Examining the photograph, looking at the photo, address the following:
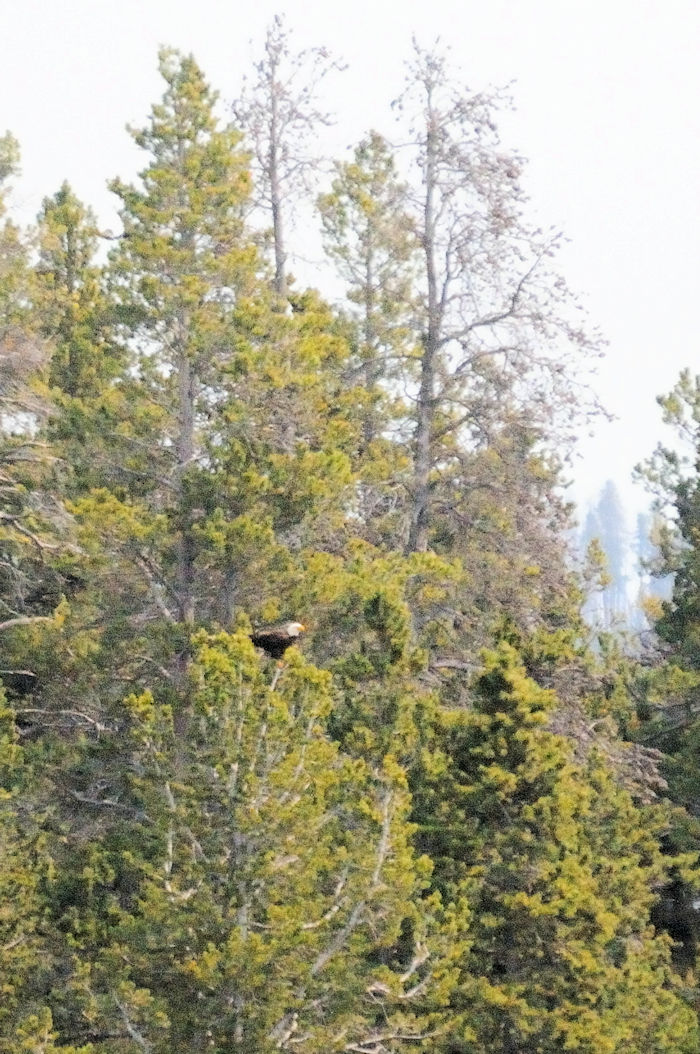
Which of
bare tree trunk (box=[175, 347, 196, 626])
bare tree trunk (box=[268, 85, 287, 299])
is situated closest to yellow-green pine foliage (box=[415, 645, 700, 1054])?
bare tree trunk (box=[175, 347, 196, 626])

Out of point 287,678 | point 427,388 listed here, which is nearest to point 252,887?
point 287,678

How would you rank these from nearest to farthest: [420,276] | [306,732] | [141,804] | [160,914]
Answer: [160,914], [306,732], [141,804], [420,276]

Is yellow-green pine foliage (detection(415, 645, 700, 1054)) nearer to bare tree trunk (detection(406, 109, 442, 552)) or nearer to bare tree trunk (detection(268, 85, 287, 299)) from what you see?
bare tree trunk (detection(406, 109, 442, 552))

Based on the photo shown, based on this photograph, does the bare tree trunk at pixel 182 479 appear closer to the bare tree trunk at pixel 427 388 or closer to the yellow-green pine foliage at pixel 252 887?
the yellow-green pine foliage at pixel 252 887

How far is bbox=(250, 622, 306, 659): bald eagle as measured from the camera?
15945 mm

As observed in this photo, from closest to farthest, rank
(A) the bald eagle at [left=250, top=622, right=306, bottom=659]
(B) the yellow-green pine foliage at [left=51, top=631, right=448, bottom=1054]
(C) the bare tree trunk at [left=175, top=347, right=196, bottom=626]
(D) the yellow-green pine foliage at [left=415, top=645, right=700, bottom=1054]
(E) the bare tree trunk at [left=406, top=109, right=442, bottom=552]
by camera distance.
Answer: (B) the yellow-green pine foliage at [left=51, top=631, right=448, bottom=1054]
(A) the bald eagle at [left=250, top=622, right=306, bottom=659]
(C) the bare tree trunk at [left=175, top=347, right=196, bottom=626]
(D) the yellow-green pine foliage at [left=415, top=645, right=700, bottom=1054]
(E) the bare tree trunk at [left=406, top=109, right=442, bottom=552]

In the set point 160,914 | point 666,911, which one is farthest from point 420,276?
point 160,914

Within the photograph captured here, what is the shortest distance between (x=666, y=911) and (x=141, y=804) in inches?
477

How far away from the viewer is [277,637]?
16.0 m

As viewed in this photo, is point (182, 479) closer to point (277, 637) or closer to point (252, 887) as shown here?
point (277, 637)

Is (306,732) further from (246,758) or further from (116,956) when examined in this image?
(116,956)

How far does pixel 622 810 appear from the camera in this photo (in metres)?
20.2

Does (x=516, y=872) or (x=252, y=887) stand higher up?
(x=516, y=872)

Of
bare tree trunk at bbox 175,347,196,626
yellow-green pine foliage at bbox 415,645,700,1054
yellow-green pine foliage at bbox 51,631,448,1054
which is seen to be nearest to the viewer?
yellow-green pine foliage at bbox 51,631,448,1054
